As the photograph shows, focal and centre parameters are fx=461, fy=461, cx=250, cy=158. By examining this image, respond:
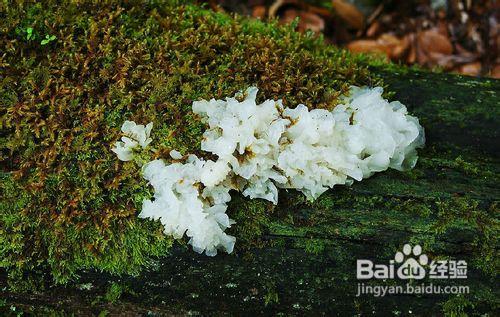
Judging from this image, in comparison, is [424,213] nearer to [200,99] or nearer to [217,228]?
[217,228]

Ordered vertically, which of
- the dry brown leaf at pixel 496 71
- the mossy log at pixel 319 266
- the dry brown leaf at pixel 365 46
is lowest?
the mossy log at pixel 319 266

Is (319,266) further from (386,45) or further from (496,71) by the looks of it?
(496,71)

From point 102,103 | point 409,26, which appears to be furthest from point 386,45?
point 102,103

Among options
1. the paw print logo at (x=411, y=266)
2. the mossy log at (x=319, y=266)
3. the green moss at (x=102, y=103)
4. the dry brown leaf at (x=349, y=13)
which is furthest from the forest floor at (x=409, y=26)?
the paw print logo at (x=411, y=266)

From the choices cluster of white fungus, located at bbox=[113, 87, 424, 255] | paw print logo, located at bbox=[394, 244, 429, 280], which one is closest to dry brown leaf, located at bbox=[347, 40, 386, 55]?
cluster of white fungus, located at bbox=[113, 87, 424, 255]

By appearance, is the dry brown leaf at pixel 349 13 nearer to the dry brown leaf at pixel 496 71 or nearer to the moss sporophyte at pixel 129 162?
the dry brown leaf at pixel 496 71

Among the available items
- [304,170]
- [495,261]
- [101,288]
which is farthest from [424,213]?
[101,288]
